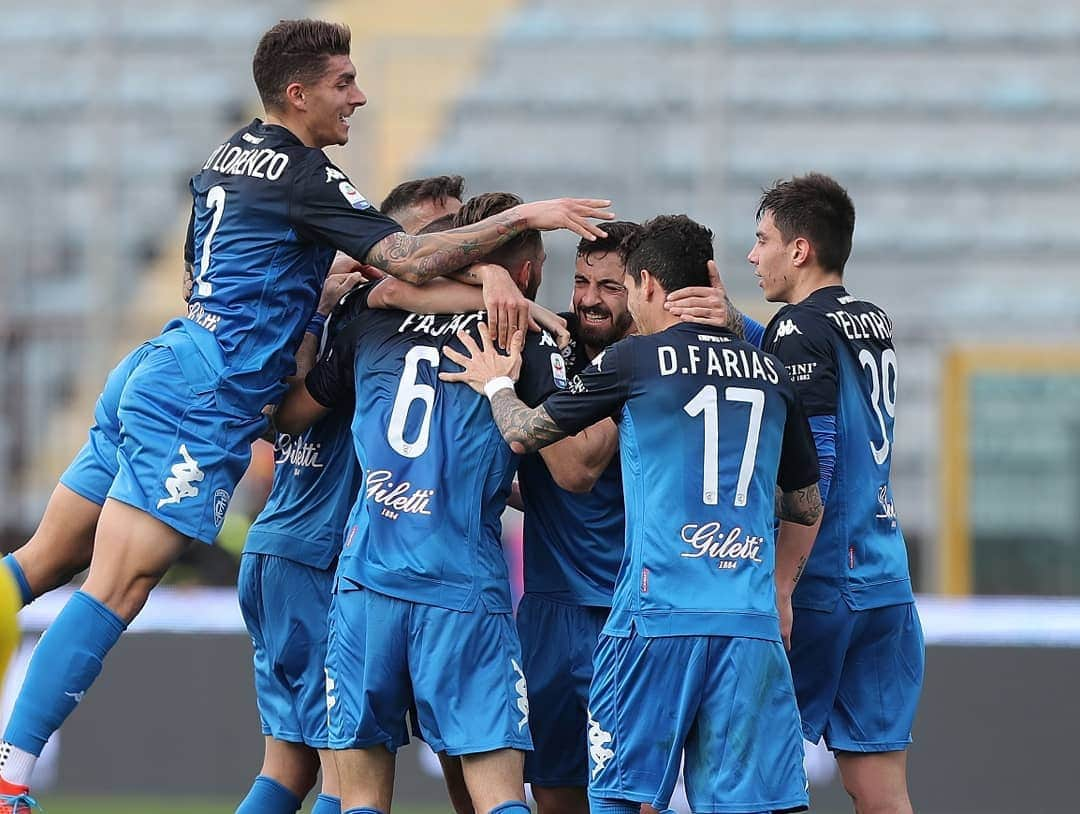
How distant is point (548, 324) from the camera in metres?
4.81

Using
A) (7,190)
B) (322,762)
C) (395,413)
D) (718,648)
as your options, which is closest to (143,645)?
(322,762)

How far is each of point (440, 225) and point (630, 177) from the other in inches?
297

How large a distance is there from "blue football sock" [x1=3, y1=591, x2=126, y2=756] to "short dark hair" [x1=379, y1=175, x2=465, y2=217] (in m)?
1.65

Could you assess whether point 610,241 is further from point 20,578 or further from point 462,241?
point 20,578

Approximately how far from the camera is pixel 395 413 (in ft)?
15.0

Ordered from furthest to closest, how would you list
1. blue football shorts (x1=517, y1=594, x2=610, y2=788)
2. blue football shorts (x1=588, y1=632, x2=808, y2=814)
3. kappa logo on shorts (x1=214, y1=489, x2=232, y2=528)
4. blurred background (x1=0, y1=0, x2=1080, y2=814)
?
1. blurred background (x1=0, y1=0, x2=1080, y2=814)
2. blue football shorts (x1=517, y1=594, x2=610, y2=788)
3. kappa logo on shorts (x1=214, y1=489, x2=232, y2=528)
4. blue football shorts (x1=588, y1=632, x2=808, y2=814)

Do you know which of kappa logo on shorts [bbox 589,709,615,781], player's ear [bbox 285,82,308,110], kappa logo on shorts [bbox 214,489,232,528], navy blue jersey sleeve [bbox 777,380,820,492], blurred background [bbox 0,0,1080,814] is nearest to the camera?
kappa logo on shorts [bbox 589,709,615,781]

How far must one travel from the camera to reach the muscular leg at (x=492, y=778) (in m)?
4.40

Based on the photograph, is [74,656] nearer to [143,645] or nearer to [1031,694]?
[143,645]

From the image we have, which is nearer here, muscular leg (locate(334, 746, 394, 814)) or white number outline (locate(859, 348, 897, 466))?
muscular leg (locate(334, 746, 394, 814))

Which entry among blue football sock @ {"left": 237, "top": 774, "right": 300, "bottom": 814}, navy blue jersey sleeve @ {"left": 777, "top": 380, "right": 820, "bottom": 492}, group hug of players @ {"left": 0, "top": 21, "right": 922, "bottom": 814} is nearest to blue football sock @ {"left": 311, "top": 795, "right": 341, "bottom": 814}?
group hug of players @ {"left": 0, "top": 21, "right": 922, "bottom": 814}

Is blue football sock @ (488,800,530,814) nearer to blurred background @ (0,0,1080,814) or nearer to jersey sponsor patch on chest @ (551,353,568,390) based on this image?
jersey sponsor patch on chest @ (551,353,568,390)

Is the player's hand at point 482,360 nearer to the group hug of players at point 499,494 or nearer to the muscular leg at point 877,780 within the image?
the group hug of players at point 499,494

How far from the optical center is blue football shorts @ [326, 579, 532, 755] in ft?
14.5
